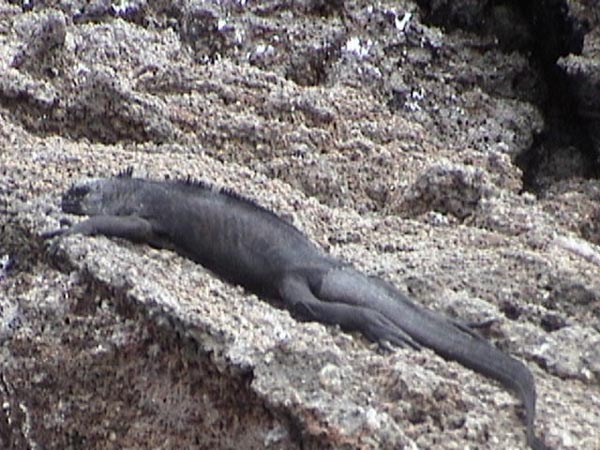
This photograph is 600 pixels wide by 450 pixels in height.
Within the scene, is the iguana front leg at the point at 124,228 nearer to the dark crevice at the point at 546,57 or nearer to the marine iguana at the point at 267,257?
the marine iguana at the point at 267,257

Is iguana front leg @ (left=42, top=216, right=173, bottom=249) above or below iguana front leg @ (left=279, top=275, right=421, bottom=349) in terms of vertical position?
below

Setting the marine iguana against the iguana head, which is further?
the iguana head

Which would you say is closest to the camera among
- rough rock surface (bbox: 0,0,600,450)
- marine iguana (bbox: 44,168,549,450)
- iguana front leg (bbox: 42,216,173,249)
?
rough rock surface (bbox: 0,0,600,450)

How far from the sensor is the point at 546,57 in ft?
16.7

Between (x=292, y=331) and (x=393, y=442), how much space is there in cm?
41

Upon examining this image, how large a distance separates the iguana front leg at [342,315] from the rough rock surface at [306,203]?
5 cm

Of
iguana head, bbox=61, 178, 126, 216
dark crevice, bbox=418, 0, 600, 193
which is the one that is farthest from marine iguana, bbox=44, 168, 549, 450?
dark crevice, bbox=418, 0, 600, 193

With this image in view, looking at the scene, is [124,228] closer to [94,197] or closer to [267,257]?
[94,197]

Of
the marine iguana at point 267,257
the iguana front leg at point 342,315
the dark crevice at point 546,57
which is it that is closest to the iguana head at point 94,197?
the marine iguana at point 267,257

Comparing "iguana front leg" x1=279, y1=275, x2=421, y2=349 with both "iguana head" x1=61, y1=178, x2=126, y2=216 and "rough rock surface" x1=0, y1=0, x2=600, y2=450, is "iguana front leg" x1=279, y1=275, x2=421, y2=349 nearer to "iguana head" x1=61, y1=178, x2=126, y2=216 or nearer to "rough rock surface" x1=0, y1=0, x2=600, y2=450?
"rough rock surface" x1=0, y1=0, x2=600, y2=450

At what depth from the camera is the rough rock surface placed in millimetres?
3014

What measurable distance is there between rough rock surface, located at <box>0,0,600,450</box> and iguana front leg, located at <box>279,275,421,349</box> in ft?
0.16

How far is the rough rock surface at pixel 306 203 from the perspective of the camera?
3014 millimetres

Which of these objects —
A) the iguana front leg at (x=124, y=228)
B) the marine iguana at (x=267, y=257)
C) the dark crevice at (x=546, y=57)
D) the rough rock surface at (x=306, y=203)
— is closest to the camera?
the rough rock surface at (x=306, y=203)
